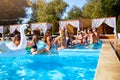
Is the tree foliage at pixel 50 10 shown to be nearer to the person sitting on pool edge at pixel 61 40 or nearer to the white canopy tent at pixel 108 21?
the white canopy tent at pixel 108 21

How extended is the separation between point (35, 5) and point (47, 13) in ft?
23.4

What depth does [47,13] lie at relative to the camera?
44.9 metres

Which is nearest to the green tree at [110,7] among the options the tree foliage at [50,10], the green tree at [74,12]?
the tree foliage at [50,10]

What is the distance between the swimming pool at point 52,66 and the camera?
7173 millimetres

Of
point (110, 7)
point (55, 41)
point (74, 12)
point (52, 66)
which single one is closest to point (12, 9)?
point (74, 12)

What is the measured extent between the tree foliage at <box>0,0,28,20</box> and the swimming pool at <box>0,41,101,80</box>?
35366mm

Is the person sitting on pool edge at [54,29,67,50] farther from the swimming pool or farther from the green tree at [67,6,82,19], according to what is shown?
the green tree at [67,6,82,19]

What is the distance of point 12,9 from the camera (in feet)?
151

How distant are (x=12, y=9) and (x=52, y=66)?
39.0m

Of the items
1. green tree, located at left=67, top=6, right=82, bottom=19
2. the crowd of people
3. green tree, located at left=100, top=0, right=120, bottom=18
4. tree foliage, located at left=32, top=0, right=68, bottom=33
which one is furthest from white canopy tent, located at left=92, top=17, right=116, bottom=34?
green tree, located at left=67, top=6, right=82, bottom=19

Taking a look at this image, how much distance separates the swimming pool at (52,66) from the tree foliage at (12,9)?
35.4 m

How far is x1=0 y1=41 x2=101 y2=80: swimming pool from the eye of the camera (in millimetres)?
7173

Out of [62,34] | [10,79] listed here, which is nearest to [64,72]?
[10,79]

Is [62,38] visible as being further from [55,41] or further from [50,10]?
[50,10]
